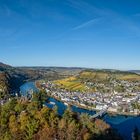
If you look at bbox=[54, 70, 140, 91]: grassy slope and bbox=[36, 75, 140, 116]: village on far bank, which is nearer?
bbox=[36, 75, 140, 116]: village on far bank

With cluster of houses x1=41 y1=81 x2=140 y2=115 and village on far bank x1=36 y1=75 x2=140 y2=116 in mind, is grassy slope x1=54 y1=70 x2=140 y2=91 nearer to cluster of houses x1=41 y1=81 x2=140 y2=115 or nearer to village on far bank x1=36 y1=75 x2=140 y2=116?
village on far bank x1=36 y1=75 x2=140 y2=116

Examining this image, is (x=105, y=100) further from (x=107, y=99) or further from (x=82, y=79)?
(x=82, y=79)

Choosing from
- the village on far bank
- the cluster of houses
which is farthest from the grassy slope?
the cluster of houses

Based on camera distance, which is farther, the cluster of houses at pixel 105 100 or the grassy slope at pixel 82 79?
the grassy slope at pixel 82 79

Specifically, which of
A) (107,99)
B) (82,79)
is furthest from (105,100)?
(82,79)

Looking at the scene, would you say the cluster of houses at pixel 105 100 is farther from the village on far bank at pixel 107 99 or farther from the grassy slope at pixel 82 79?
the grassy slope at pixel 82 79

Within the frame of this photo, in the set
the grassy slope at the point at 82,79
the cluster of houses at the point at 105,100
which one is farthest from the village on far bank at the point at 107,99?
the grassy slope at the point at 82,79

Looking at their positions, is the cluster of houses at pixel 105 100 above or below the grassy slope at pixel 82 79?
below

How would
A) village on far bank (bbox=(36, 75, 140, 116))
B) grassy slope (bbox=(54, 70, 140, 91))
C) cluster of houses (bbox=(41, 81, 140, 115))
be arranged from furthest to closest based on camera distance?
grassy slope (bbox=(54, 70, 140, 91)) < village on far bank (bbox=(36, 75, 140, 116)) < cluster of houses (bbox=(41, 81, 140, 115))

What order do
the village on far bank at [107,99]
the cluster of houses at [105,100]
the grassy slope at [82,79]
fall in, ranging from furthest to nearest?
the grassy slope at [82,79] → the village on far bank at [107,99] → the cluster of houses at [105,100]
